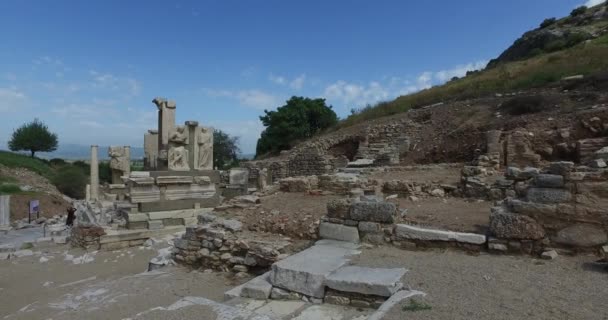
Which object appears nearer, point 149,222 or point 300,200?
point 300,200

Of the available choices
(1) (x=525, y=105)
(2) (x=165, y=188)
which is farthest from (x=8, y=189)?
(1) (x=525, y=105)

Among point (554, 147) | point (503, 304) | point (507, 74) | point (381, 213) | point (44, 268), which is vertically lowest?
point (44, 268)

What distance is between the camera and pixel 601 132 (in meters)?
12.2

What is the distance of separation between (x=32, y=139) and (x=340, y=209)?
2048 inches

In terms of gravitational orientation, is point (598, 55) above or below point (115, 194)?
above

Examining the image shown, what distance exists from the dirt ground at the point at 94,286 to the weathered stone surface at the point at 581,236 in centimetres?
407

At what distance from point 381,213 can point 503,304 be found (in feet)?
7.40

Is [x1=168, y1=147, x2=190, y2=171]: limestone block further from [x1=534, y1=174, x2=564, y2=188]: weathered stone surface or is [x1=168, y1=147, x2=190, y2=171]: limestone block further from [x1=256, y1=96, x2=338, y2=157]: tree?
[x1=256, y1=96, x2=338, y2=157]: tree

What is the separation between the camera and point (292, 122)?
3303 cm

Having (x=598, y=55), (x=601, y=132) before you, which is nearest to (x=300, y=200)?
(x=601, y=132)

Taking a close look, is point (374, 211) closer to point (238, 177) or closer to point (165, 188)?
point (165, 188)

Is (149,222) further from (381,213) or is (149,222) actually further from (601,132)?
(601,132)

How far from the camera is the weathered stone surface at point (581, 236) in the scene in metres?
4.04

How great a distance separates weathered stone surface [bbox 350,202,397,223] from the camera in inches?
203
